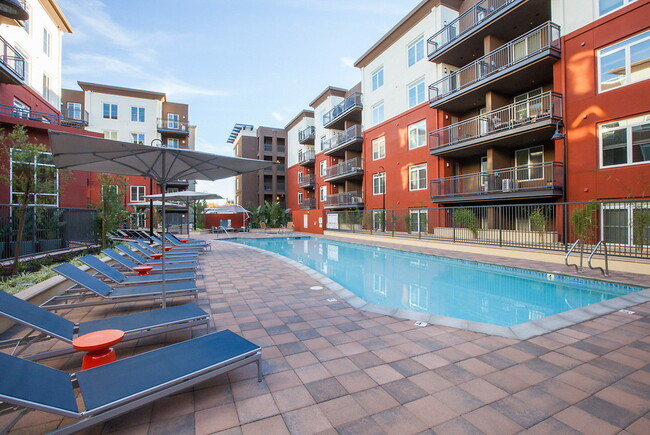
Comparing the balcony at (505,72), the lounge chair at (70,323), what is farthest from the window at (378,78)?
the lounge chair at (70,323)

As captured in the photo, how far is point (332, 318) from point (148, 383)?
2486 millimetres

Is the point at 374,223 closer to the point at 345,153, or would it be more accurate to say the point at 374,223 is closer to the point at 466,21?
the point at 345,153

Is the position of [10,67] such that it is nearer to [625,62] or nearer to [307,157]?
[625,62]

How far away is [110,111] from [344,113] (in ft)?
68.7

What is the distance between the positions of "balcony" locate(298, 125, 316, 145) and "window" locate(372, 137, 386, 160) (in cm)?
1085

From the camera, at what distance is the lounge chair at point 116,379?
1681mm

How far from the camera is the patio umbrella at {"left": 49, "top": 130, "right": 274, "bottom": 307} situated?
332 centimetres

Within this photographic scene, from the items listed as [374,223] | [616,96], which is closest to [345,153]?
[374,223]

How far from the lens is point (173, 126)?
29.8 metres

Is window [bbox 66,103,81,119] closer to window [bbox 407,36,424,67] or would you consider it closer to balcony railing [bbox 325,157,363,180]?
balcony railing [bbox 325,157,363,180]

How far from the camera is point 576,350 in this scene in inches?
123

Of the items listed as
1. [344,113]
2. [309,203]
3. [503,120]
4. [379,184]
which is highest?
[344,113]

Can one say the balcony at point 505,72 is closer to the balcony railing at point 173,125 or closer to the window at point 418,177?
the window at point 418,177

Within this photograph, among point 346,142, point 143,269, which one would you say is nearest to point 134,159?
point 143,269
